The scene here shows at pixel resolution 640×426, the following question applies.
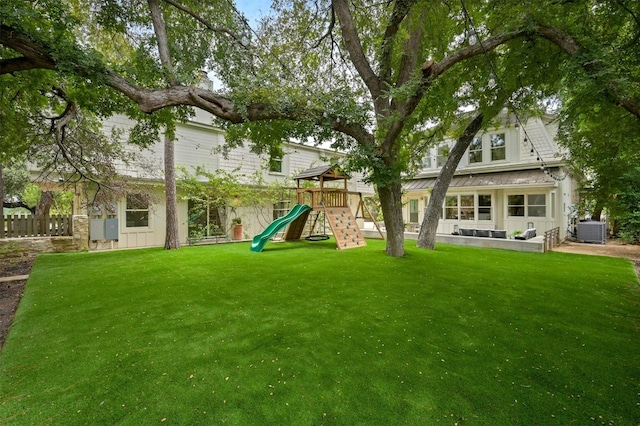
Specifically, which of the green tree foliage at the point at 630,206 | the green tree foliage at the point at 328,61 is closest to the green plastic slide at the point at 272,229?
the green tree foliage at the point at 328,61

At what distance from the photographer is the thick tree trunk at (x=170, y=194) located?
10.9 m

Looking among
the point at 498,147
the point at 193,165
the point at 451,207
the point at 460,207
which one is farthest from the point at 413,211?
the point at 193,165

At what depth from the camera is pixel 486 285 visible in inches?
229

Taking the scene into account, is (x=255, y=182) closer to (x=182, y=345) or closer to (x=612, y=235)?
(x=182, y=345)

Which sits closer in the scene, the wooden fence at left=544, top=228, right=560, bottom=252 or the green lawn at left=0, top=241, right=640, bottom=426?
the green lawn at left=0, top=241, right=640, bottom=426

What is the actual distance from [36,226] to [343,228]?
10857mm

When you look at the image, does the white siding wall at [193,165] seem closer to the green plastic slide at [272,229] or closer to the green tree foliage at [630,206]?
the green plastic slide at [272,229]

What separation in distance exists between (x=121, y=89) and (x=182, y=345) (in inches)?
171

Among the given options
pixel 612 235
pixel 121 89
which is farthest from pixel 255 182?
pixel 612 235

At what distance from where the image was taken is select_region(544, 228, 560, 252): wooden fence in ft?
35.7

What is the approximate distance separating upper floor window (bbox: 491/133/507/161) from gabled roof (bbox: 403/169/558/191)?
88 cm

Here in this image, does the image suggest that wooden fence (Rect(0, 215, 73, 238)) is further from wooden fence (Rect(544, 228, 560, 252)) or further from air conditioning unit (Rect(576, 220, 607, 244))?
air conditioning unit (Rect(576, 220, 607, 244))

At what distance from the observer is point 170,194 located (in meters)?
11.1

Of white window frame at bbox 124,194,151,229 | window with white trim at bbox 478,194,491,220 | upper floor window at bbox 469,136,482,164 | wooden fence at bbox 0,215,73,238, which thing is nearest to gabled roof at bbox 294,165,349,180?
white window frame at bbox 124,194,151,229
